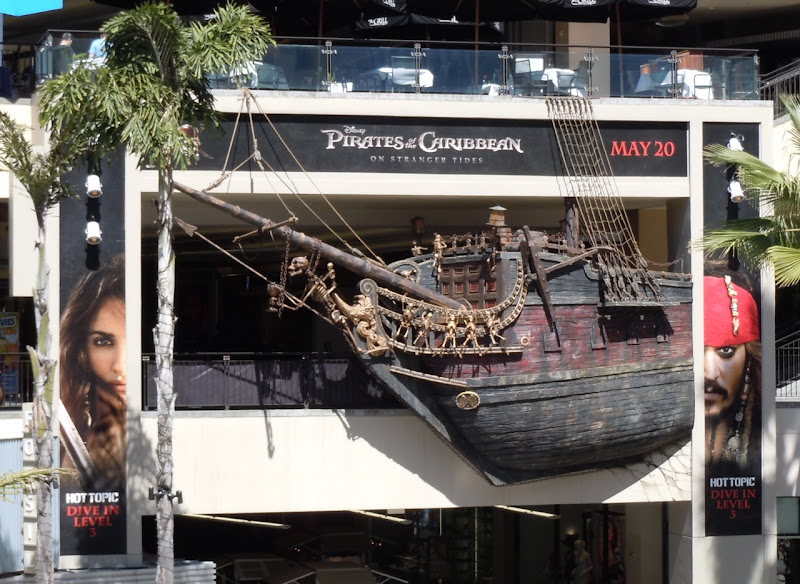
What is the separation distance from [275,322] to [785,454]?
543 inches

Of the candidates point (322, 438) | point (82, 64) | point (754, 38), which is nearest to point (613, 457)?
point (322, 438)

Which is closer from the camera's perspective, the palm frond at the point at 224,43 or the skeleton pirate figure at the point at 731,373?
the palm frond at the point at 224,43

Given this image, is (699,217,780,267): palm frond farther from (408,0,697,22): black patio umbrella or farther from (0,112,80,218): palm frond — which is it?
(0,112,80,218): palm frond

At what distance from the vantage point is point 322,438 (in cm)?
2167

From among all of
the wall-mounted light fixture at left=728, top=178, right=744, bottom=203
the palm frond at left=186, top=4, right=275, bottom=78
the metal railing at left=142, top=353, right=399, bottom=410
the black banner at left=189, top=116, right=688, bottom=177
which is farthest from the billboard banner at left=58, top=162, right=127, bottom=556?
the wall-mounted light fixture at left=728, top=178, right=744, bottom=203

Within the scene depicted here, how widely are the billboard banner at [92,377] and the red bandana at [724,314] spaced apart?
9220 mm

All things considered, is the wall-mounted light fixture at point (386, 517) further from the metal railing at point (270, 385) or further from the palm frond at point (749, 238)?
the palm frond at point (749, 238)

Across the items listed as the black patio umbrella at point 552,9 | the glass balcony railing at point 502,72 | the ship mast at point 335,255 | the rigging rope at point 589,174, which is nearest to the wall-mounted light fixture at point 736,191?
the glass balcony railing at point 502,72

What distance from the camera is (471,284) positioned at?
21.1m

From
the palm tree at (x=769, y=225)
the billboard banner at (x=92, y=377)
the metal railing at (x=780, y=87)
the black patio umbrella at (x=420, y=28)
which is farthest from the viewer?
the black patio umbrella at (x=420, y=28)

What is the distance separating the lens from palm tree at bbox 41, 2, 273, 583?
1673 cm

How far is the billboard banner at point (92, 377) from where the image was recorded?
67.7 feet

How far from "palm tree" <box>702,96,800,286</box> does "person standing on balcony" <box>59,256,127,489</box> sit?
8801 mm

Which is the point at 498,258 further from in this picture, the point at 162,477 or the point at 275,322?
the point at 275,322
